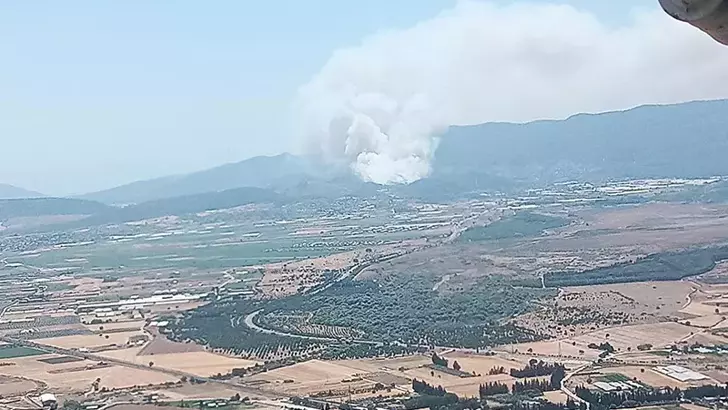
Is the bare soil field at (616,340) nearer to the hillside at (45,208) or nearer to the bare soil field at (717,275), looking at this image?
the bare soil field at (717,275)

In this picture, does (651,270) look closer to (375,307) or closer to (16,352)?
(375,307)

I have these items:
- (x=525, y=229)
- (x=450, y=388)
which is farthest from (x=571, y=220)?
(x=450, y=388)

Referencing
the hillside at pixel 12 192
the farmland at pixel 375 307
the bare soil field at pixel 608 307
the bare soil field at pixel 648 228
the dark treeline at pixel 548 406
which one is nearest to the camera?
the dark treeline at pixel 548 406

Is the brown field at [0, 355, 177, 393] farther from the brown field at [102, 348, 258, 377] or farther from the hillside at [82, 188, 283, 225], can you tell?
the hillside at [82, 188, 283, 225]

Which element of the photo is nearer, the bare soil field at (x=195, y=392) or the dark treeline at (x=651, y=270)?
the bare soil field at (x=195, y=392)

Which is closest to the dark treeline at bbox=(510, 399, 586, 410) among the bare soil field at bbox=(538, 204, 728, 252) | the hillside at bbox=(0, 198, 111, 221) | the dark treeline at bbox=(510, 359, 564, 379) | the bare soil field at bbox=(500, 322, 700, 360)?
the dark treeline at bbox=(510, 359, 564, 379)

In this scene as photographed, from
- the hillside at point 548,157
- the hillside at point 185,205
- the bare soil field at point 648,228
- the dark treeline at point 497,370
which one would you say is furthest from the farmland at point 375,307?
the hillside at point 548,157
